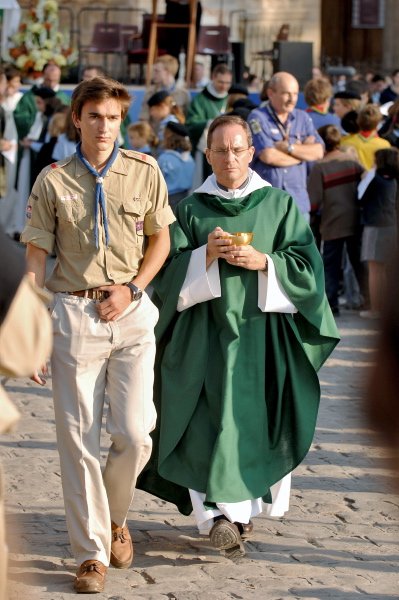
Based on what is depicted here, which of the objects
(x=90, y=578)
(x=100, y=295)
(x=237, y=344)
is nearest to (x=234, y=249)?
(x=237, y=344)

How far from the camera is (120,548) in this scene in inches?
238

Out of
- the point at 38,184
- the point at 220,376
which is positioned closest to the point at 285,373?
the point at 220,376

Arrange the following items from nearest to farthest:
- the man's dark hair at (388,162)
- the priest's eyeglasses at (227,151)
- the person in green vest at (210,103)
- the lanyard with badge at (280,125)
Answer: the priest's eyeglasses at (227,151), the lanyard with badge at (280,125), the man's dark hair at (388,162), the person in green vest at (210,103)

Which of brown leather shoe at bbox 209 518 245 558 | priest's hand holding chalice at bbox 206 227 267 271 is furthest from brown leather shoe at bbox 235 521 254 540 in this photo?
priest's hand holding chalice at bbox 206 227 267 271

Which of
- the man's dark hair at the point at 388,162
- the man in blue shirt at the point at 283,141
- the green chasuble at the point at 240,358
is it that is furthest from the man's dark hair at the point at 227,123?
the man's dark hair at the point at 388,162

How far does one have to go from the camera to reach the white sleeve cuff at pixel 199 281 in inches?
241

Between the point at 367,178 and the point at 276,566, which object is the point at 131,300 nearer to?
the point at 276,566

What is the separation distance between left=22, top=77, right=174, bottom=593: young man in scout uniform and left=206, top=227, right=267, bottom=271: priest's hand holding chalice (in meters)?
0.37

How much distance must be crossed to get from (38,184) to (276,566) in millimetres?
1890

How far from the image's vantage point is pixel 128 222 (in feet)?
18.9

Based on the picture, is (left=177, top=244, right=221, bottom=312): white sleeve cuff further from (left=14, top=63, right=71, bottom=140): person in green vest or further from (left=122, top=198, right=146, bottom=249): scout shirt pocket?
(left=14, top=63, right=71, bottom=140): person in green vest

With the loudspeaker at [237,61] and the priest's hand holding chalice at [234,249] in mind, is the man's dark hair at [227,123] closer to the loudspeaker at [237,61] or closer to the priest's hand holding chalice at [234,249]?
the priest's hand holding chalice at [234,249]

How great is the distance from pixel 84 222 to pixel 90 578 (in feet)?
4.64

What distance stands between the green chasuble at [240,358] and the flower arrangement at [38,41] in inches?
625
